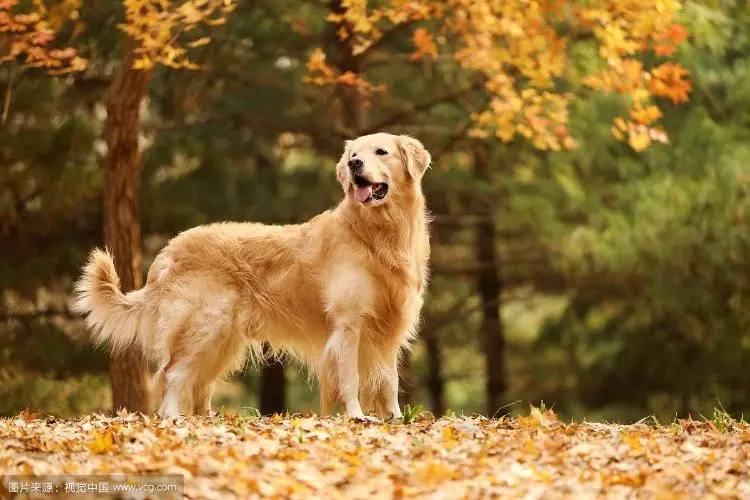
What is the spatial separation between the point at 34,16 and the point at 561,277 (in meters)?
10.2

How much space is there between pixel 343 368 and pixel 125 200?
121 inches

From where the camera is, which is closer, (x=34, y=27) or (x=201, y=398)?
(x=201, y=398)

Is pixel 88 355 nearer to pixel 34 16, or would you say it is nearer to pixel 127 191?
pixel 127 191

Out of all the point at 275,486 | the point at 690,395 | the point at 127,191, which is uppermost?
the point at 127,191

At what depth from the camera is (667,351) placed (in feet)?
48.2

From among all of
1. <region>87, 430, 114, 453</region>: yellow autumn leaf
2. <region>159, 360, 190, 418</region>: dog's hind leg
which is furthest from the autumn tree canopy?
<region>87, 430, 114, 453</region>: yellow autumn leaf

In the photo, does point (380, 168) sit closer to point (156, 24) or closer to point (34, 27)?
point (156, 24)

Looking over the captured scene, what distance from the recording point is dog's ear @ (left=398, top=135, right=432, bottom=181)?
7277 millimetres

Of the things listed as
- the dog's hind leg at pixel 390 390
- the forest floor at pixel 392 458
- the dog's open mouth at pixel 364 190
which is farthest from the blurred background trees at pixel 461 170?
the forest floor at pixel 392 458

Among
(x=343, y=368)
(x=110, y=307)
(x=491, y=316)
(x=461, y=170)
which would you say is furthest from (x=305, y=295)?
(x=491, y=316)

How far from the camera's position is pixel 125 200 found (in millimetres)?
9188

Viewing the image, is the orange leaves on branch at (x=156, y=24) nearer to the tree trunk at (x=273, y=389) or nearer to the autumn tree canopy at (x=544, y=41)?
the autumn tree canopy at (x=544, y=41)

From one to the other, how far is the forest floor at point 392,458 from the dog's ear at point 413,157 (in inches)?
71.9

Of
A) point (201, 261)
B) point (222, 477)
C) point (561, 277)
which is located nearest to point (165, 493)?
point (222, 477)
